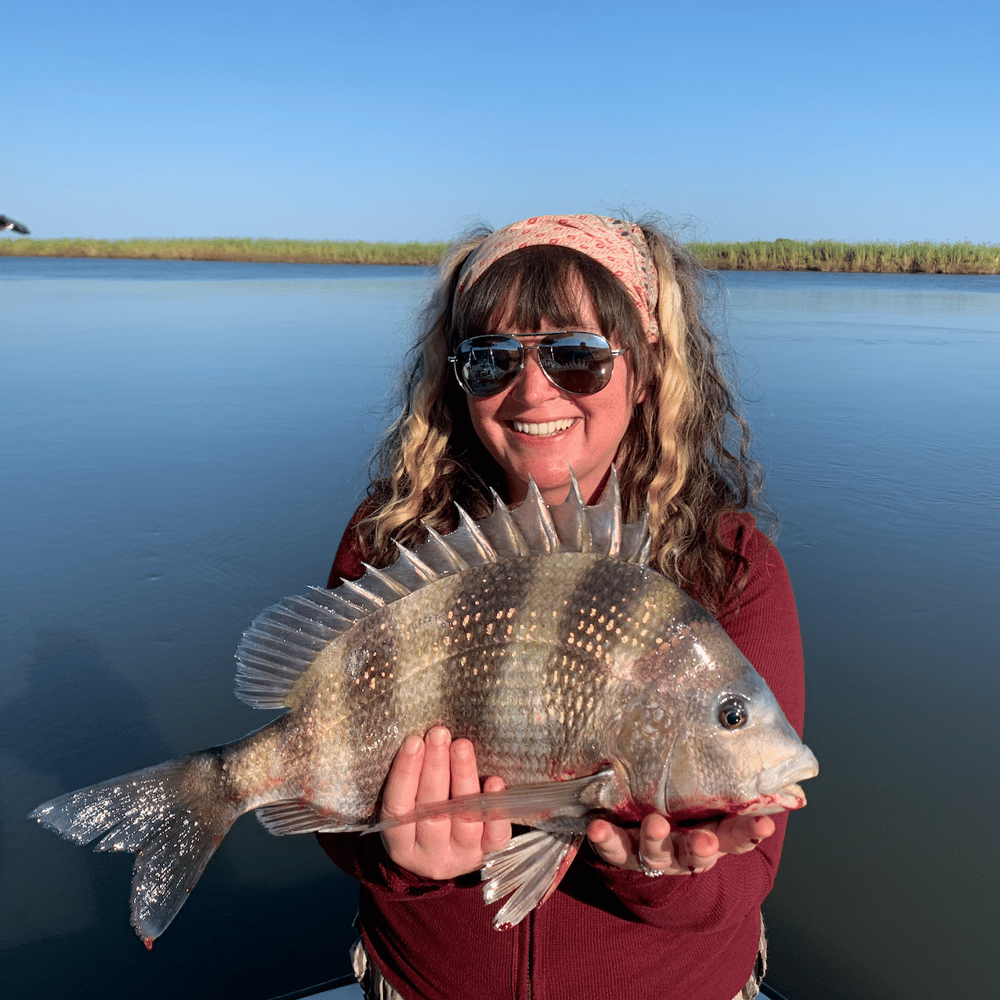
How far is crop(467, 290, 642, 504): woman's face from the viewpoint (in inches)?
83.4

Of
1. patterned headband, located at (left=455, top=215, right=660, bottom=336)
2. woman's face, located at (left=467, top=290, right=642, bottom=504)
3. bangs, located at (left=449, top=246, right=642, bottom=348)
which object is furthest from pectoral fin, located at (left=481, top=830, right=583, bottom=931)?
patterned headband, located at (left=455, top=215, right=660, bottom=336)

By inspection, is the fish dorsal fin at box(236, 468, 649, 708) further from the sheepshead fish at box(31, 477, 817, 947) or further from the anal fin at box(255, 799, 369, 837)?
the anal fin at box(255, 799, 369, 837)

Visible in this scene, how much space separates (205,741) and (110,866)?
642 mm

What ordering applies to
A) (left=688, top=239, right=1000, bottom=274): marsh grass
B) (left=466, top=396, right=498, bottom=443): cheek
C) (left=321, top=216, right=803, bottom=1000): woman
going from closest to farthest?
(left=321, top=216, right=803, bottom=1000): woman
(left=466, top=396, right=498, bottom=443): cheek
(left=688, top=239, right=1000, bottom=274): marsh grass

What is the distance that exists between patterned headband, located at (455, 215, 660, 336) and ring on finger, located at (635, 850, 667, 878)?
1.36m

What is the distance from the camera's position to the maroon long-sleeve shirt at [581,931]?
5.70ft

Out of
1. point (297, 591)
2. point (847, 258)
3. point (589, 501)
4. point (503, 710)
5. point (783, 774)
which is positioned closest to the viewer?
point (783, 774)

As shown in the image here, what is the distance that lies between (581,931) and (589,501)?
3.60ft

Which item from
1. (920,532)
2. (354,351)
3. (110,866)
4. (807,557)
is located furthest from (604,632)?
(354,351)

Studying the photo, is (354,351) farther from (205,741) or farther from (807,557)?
(205,741)

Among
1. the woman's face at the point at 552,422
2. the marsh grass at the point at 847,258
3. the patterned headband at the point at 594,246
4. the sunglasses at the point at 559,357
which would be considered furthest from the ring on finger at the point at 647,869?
the marsh grass at the point at 847,258

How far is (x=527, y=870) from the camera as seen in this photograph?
1.55m

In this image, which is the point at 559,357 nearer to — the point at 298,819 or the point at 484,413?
the point at 484,413

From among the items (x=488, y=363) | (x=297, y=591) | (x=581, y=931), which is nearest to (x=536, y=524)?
(x=488, y=363)
